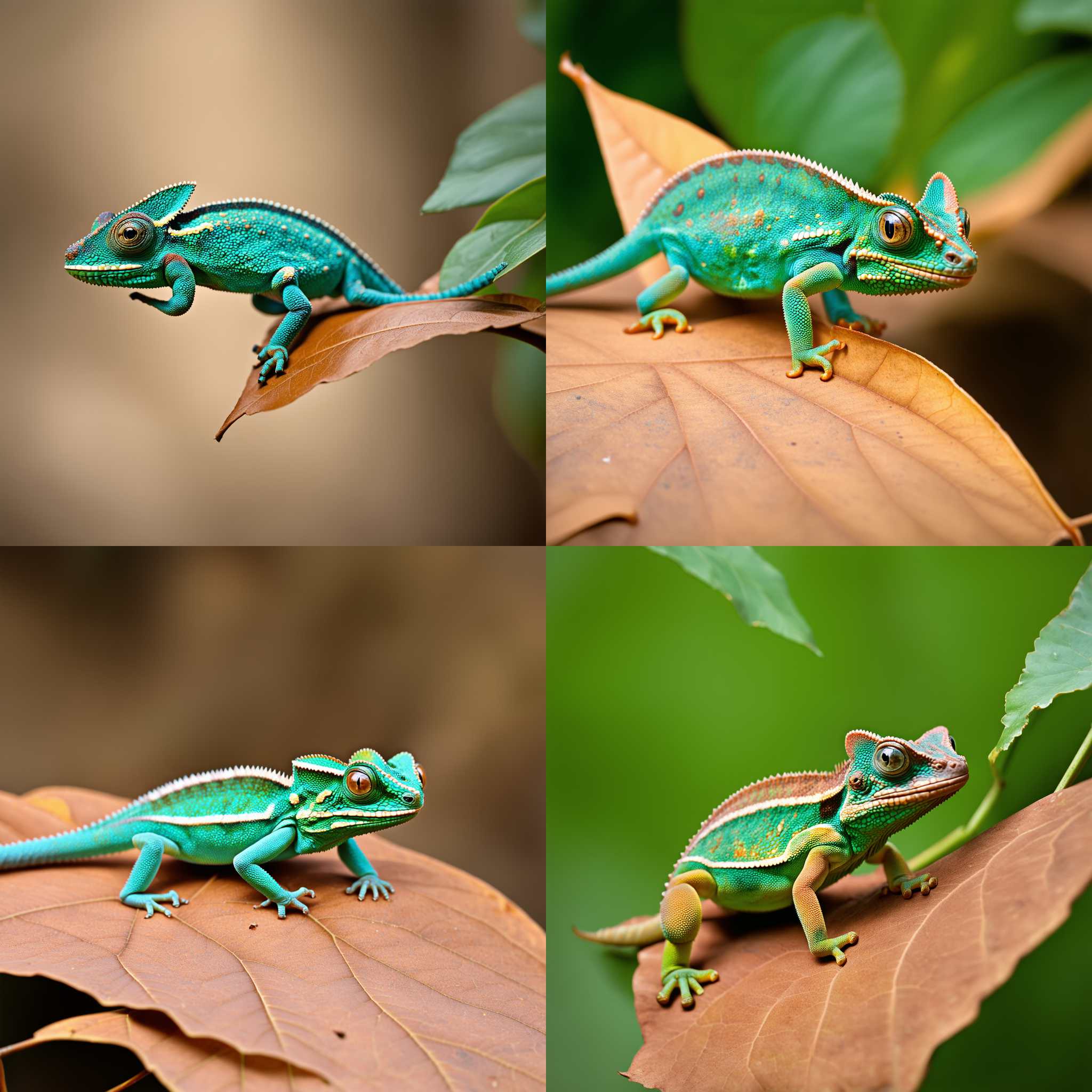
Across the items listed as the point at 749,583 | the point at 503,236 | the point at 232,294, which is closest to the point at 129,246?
the point at 232,294

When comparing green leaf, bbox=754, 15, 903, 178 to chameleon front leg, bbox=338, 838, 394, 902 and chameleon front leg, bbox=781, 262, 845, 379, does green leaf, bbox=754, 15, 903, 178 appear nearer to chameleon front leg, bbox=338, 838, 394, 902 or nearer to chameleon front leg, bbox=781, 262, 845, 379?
chameleon front leg, bbox=781, 262, 845, 379

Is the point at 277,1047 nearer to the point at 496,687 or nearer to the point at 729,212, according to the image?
the point at 496,687

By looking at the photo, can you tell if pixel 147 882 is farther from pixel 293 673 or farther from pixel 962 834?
pixel 962 834

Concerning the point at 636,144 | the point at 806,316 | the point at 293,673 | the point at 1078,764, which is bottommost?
the point at 1078,764

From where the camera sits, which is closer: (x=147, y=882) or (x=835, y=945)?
(x=835, y=945)

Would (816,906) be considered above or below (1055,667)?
below

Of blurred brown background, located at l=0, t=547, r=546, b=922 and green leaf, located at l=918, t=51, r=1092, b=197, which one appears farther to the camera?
blurred brown background, located at l=0, t=547, r=546, b=922

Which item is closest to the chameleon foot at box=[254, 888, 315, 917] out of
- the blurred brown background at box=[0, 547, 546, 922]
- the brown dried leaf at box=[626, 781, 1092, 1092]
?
the blurred brown background at box=[0, 547, 546, 922]
